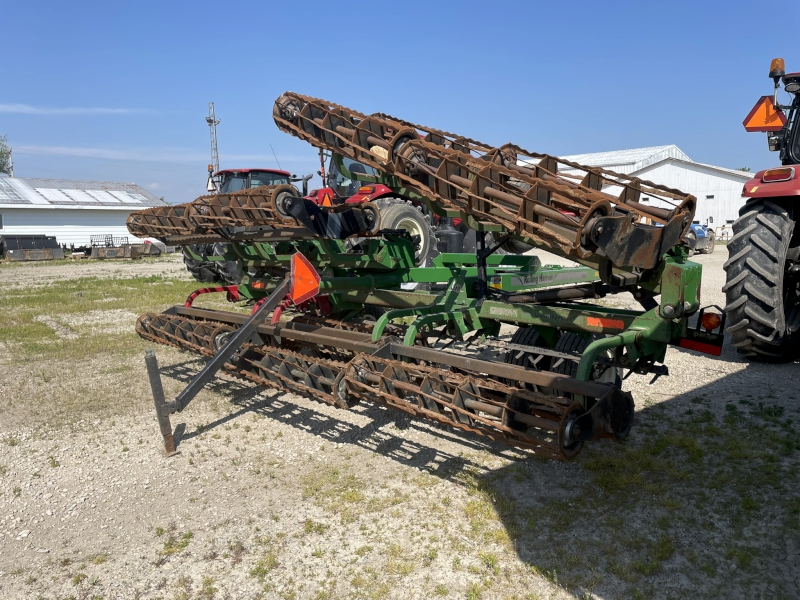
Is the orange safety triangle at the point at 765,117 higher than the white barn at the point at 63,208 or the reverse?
higher

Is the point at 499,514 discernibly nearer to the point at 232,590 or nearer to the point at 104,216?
the point at 232,590

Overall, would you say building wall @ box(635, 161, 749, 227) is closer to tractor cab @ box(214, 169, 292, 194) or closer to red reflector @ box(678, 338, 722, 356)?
tractor cab @ box(214, 169, 292, 194)

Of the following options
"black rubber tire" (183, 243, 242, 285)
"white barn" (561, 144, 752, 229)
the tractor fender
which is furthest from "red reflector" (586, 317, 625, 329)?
"white barn" (561, 144, 752, 229)

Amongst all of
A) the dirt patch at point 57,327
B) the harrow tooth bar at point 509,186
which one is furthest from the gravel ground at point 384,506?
the dirt patch at point 57,327

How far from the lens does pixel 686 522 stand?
316 cm

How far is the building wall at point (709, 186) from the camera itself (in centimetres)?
3438

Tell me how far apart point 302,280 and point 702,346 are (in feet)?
8.84

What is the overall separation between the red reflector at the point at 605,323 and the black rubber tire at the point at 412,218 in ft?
17.1

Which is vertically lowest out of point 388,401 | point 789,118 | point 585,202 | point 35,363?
point 35,363

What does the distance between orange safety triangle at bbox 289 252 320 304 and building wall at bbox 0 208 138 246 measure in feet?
98.9

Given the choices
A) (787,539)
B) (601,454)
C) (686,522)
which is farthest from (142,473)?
(787,539)

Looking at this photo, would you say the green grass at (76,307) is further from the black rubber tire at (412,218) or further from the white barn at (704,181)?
the white barn at (704,181)

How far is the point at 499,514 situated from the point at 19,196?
36.0m

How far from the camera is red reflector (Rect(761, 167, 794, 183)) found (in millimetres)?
5148
